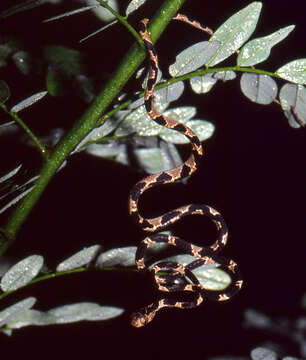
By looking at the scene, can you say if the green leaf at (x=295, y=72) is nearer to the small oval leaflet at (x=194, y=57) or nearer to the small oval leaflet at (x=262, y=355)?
the small oval leaflet at (x=194, y=57)

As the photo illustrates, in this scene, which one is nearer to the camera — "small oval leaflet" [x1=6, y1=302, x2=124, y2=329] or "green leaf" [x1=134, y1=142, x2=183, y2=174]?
"small oval leaflet" [x1=6, y1=302, x2=124, y2=329]

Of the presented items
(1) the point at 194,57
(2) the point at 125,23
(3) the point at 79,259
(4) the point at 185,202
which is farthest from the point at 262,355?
(4) the point at 185,202

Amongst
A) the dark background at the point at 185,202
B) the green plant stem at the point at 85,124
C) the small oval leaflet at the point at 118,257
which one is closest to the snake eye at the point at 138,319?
the dark background at the point at 185,202

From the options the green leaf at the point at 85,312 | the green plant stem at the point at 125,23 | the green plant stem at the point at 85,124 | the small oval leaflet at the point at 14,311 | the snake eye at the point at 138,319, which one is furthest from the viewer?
the snake eye at the point at 138,319

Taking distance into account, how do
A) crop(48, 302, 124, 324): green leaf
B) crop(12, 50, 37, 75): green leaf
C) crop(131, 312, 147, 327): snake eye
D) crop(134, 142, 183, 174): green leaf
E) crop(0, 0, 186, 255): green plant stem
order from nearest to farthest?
crop(0, 0, 186, 255): green plant stem < crop(48, 302, 124, 324): green leaf < crop(12, 50, 37, 75): green leaf < crop(134, 142, 183, 174): green leaf < crop(131, 312, 147, 327): snake eye

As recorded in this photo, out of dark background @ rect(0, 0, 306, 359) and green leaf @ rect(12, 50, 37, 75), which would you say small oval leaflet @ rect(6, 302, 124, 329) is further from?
green leaf @ rect(12, 50, 37, 75)

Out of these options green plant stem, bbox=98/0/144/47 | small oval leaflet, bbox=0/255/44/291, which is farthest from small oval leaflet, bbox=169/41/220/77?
small oval leaflet, bbox=0/255/44/291

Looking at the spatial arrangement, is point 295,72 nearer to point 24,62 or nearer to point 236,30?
point 236,30

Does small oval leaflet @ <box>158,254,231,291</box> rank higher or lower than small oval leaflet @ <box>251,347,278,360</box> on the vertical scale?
higher
